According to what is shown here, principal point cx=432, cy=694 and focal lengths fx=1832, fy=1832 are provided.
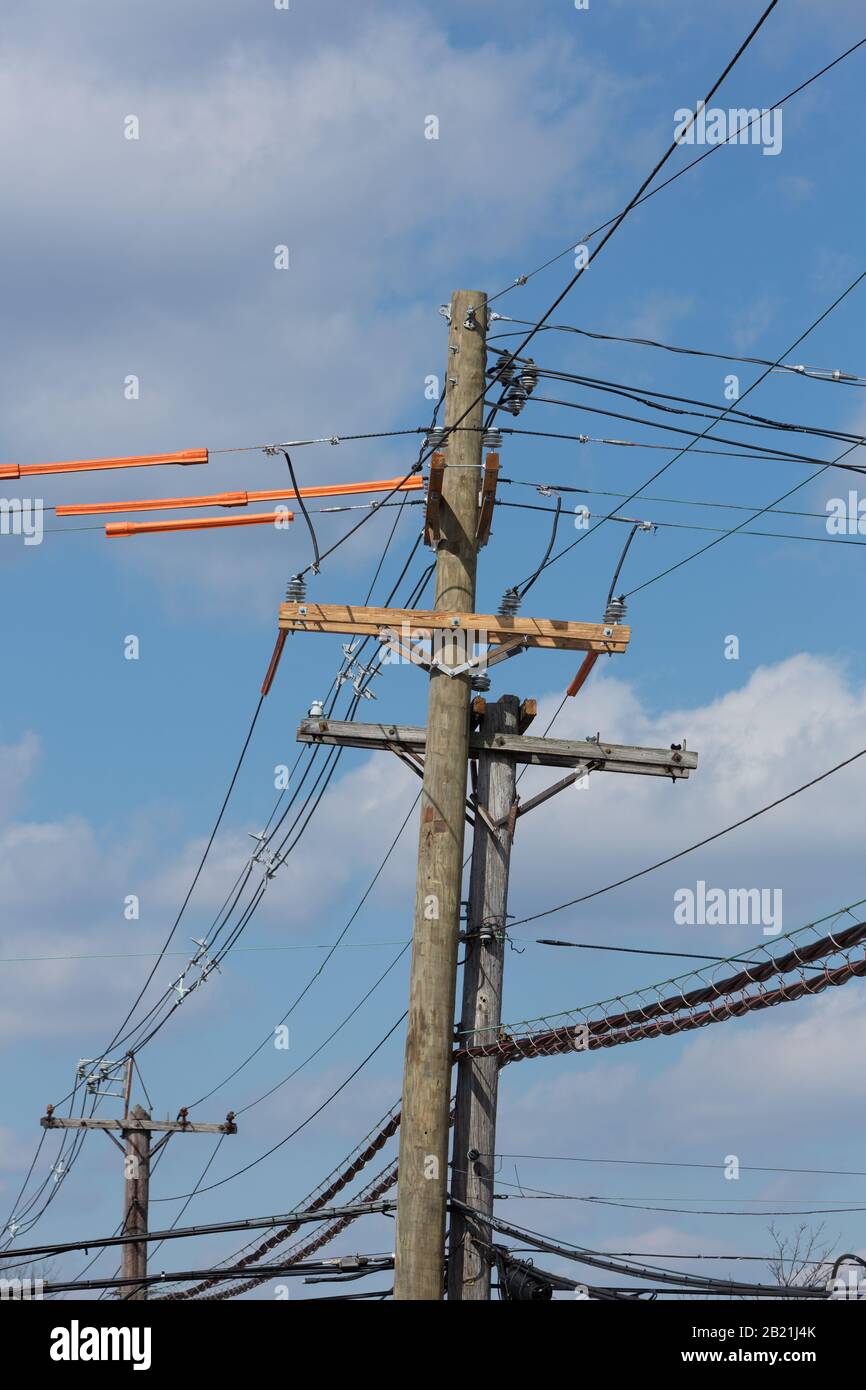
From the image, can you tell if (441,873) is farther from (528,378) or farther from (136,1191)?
(136,1191)

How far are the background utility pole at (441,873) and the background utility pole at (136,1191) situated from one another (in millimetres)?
15728

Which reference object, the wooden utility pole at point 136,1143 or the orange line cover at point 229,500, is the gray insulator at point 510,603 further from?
the wooden utility pole at point 136,1143

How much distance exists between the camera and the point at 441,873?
13.6 m

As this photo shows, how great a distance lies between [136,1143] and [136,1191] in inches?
33.9

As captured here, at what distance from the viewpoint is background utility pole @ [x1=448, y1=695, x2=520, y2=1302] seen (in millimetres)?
13992

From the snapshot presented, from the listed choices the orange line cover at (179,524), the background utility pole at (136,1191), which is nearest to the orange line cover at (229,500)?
the orange line cover at (179,524)

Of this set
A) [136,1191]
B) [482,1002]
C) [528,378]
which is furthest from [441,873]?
[136,1191]

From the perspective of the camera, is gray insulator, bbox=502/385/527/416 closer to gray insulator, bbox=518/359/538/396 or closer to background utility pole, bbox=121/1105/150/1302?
gray insulator, bbox=518/359/538/396

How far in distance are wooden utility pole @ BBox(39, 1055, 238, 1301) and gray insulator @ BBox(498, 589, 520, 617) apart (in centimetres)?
1647

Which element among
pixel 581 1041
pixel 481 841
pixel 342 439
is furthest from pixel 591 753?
pixel 342 439
